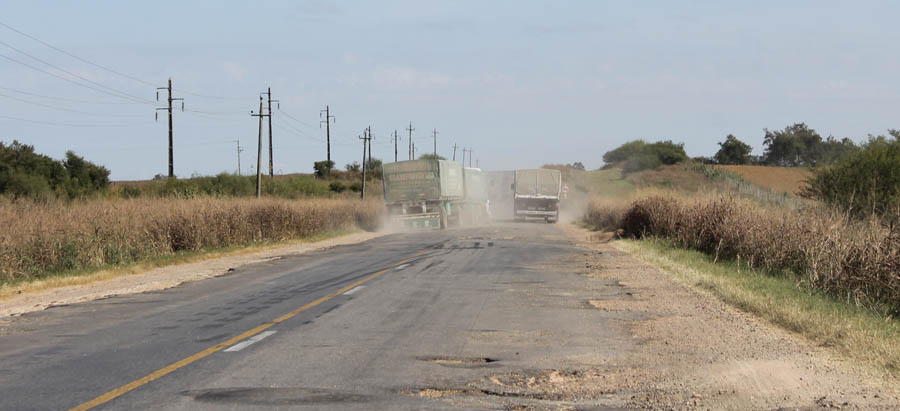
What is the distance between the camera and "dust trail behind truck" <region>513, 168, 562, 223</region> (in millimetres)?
58312

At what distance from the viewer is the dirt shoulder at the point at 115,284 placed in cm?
1434

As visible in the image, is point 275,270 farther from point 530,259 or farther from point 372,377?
point 372,377

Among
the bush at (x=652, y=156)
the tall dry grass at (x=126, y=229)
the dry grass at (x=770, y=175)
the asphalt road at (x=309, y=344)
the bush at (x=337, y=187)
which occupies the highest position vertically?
the bush at (x=652, y=156)

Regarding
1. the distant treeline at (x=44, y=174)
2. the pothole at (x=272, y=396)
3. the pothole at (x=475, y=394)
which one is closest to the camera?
the pothole at (x=272, y=396)

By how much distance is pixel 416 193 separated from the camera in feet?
155

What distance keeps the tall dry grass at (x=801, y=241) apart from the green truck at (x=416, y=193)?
17.0 meters

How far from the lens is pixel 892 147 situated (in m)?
32.6

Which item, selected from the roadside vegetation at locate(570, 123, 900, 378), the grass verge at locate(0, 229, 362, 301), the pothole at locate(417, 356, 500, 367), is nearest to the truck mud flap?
the roadside vegetation at locate(570, 123, 900, 378)

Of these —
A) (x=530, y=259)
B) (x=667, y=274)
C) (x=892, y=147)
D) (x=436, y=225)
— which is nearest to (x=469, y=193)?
(x=436, y=225)

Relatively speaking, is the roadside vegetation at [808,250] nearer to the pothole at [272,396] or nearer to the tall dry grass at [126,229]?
the pothole at [272,396]

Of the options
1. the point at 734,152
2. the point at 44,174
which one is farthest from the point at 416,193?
the point at 734,152

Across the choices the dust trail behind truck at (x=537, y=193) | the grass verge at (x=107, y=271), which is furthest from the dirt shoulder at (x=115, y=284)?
the dust trail behind truck at (x=537, y=193)

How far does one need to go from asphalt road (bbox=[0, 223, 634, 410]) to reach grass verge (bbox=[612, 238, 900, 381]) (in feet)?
7.23

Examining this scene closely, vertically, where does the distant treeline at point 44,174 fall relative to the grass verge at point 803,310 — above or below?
above
